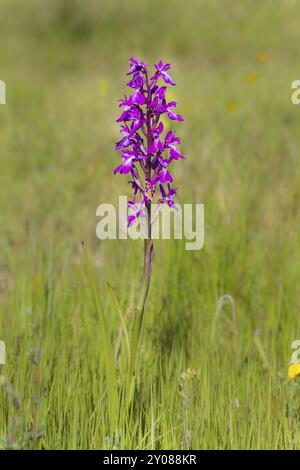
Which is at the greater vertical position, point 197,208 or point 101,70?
point 101,70

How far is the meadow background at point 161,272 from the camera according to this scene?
178 centimetres

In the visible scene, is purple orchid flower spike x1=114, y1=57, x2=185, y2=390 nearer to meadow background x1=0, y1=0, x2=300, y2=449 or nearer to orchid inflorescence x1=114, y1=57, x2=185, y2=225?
orchid inflorescence x1=114, y1=57, x2=185, y2=225

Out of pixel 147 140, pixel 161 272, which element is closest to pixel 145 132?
pixel 147 140

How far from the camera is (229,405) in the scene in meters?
1.81

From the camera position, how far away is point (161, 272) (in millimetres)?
2662

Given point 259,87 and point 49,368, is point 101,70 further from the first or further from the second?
point 49,368

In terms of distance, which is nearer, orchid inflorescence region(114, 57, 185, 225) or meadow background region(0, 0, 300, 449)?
orchid inflorescence region(114, 57, 185, 225)

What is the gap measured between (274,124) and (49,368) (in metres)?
4.00

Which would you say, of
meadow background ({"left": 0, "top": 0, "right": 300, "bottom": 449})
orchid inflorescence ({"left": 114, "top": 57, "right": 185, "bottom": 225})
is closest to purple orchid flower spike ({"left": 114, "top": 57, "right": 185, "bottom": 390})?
orchid inflorescence ({"left": 114, "top": 57, "right": 185, "bottom": 225})

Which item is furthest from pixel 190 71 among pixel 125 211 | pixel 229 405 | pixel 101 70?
pixel 229 405

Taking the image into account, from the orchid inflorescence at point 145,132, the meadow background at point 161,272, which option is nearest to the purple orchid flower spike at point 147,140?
the orchid inflorescence at point 145,132

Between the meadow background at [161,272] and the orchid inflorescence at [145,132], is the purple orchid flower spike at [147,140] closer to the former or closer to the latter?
the orchid inflorescence at [145,132]

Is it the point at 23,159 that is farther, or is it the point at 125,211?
the point at 23,159

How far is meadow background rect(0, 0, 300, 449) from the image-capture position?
1.78m
